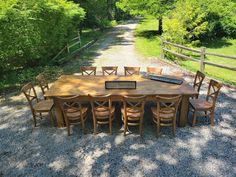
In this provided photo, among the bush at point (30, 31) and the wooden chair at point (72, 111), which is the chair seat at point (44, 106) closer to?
the wooden chair at point (72, 111)

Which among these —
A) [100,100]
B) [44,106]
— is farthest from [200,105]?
[44,106]

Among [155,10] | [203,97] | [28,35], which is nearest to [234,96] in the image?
[203,97]

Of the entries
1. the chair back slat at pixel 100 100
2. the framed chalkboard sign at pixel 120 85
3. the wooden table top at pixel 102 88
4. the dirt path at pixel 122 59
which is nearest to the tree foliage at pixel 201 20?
the dirt path at pixel 122 59

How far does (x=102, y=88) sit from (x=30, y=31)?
194 inches

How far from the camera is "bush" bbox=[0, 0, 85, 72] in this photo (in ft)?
24.6

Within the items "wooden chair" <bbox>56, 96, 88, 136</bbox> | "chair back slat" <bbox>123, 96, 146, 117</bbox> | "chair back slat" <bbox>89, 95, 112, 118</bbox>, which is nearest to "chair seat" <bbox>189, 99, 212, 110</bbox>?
"chair back slat" <bbox>123, 96, 146, 117</bbox>

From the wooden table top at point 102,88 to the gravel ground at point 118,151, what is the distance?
97 centimetres

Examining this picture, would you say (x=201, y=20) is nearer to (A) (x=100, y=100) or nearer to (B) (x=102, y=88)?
(B) (x=102, y=88)

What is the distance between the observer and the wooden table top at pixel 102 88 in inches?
196

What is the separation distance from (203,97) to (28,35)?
685 centimetres

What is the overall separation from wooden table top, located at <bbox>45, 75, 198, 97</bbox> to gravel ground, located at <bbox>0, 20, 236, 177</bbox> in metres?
0.97

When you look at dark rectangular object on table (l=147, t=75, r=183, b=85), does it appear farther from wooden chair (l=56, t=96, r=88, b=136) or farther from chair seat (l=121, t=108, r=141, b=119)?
wooden chair (l=56, t=96, r=88, b=136)

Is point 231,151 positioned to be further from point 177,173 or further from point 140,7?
→ point 140,7

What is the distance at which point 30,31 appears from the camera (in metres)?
8.45
